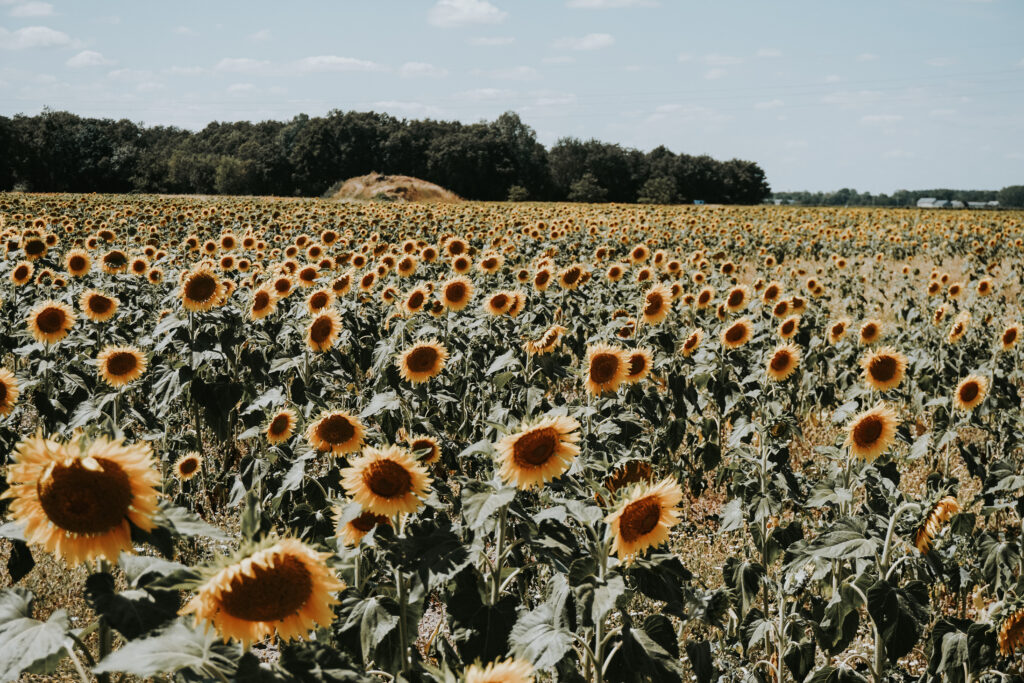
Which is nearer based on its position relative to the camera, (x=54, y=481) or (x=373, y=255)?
(x=54, y=481)

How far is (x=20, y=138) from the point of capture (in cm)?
6700

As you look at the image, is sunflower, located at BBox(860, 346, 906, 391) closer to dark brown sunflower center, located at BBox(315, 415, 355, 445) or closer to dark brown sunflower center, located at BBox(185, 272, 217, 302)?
dark brown sunflower center, located at BBox(315, 415, 355, 445)

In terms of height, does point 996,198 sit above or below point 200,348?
above

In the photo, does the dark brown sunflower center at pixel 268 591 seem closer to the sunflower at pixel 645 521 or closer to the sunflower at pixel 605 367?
the sunflower at pixel 645 521

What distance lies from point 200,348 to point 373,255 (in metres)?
4.83

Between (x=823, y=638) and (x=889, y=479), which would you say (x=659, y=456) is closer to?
(x=889, y=479)

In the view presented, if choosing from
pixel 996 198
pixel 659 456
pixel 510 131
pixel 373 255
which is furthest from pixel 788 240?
pixel 996 198

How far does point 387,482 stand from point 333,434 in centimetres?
112

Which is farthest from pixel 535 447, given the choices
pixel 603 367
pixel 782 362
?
pixel 782 362

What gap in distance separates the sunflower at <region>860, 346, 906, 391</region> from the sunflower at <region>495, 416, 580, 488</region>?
2.91 metres

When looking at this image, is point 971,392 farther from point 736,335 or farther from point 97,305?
point 97,305

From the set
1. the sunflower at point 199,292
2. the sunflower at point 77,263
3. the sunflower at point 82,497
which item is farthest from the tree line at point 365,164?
the sunflower at point 82,497

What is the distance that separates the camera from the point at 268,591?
137 cm

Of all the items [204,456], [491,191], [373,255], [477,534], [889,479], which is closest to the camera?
[477,534]
